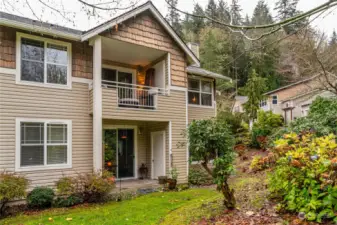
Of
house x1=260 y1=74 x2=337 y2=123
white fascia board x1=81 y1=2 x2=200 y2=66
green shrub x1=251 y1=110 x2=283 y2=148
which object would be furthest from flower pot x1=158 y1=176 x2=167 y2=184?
house x1=260 y1=74 x2=337 y2=123

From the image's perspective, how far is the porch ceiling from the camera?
34.2 feet

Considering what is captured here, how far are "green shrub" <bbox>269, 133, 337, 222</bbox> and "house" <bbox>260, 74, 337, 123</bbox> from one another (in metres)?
9.21

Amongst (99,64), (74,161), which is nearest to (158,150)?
(74,161)

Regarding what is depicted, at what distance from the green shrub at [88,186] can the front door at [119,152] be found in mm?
2433

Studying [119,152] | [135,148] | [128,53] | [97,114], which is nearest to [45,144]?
[97,114]

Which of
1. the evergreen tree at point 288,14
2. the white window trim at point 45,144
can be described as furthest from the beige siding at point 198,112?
the evergreen tree at point 288,14

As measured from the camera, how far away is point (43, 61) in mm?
9055

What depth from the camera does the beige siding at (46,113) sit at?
814 cm

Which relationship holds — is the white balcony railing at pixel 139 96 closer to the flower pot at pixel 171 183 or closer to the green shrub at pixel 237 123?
the flower pot at pixel 171 183

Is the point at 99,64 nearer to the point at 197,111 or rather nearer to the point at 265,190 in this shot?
the point at 197,111

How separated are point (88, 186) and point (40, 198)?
4.79 feet

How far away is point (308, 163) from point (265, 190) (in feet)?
6.84

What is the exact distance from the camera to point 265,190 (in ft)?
20.8

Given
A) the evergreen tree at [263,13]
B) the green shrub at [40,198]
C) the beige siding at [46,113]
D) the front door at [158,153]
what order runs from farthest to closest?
the front door at [158,153]
the beige siding at [46,113]
the green shrub at [40,198]
the evergreen tree at [263,13]
